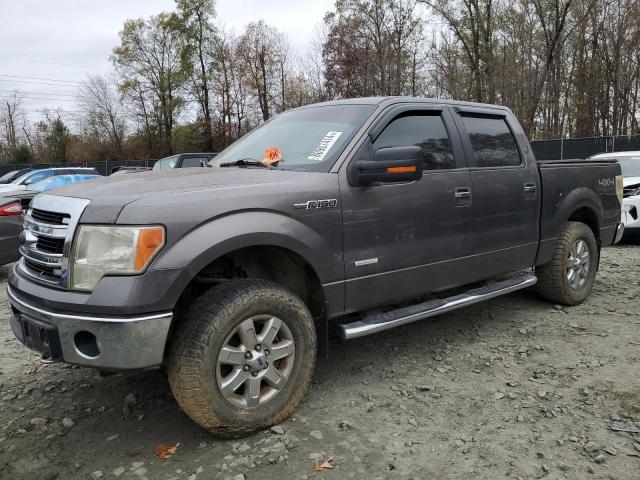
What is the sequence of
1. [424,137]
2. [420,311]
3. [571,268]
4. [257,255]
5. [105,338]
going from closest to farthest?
[105,338], [257,255], [420,311], [424,137], [571,268]

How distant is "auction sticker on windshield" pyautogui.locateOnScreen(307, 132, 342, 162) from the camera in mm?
3311

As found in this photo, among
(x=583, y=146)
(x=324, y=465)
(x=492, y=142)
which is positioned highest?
(x=583, y=146)

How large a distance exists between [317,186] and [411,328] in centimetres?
209

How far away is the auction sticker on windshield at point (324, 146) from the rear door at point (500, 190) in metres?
1.22

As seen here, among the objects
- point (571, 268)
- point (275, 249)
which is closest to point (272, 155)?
point (275, 249)

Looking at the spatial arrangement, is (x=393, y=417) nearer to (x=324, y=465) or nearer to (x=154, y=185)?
(x=324, y=465)

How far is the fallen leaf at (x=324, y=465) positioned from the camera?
2.56 m

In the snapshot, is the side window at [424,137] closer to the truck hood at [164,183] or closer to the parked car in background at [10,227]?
the truck hood at [164,183]

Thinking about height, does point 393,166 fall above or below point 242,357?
above

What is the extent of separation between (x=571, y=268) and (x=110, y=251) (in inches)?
171

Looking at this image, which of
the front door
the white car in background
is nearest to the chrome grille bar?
the front door

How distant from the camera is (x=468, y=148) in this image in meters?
4.07

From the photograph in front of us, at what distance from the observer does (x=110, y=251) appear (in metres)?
2.46

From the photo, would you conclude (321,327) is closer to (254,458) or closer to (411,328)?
(254,458)
